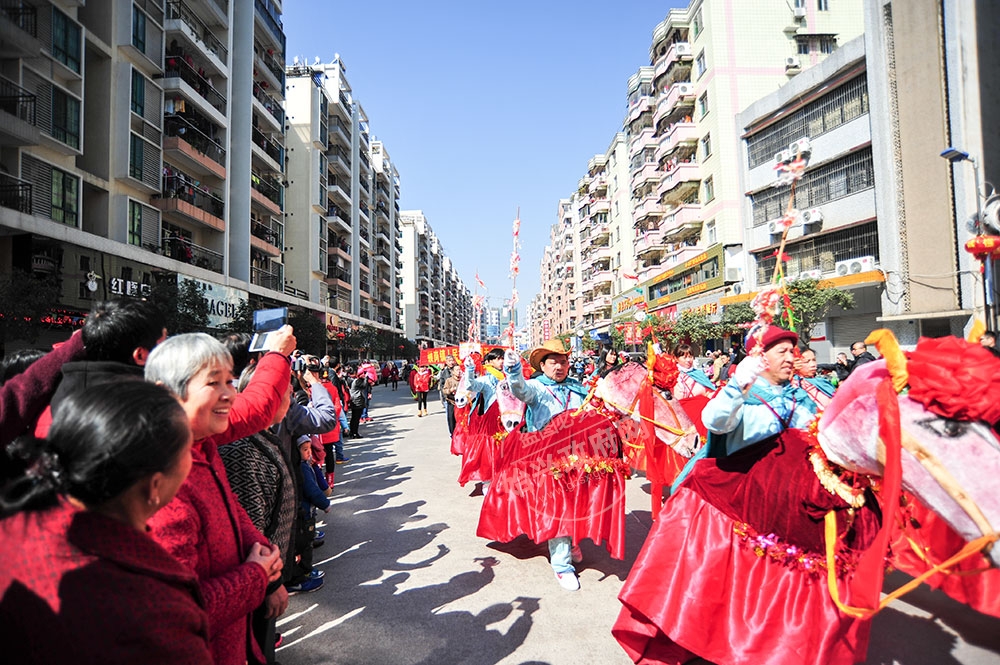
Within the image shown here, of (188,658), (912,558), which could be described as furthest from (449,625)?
(912,558)

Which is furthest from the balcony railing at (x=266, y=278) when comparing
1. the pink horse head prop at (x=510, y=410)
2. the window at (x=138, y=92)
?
the pink horse head prop at (x=510, y=410)

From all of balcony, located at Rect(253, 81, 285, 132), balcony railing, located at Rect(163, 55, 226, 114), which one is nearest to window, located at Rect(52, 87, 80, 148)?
balcony railing, located at Rect(163, 55, 226, 114)

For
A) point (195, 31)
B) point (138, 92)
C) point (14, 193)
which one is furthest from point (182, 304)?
point (195, 31)

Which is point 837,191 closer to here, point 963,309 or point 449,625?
point 963,309

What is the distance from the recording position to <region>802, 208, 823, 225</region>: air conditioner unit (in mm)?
21672

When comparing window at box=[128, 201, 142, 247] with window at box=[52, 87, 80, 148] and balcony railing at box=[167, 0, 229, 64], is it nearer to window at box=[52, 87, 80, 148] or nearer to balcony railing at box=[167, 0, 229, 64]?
window at box=[52, 87, 80, 148]

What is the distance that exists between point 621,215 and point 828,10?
21.3 meters

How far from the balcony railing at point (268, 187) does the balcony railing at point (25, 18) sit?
13.5 meters

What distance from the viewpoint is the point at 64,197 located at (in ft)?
50.8

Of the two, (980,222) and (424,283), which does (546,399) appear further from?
(424,283)

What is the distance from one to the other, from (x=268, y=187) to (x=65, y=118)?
14844mm

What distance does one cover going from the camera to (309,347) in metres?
27.9

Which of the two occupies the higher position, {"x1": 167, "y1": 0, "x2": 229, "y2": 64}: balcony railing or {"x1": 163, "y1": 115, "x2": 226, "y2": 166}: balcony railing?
{"x1": 167, "y1": 0, "x2": 229, "y2": 64}: balcony railing

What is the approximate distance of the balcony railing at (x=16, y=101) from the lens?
13258 mm
